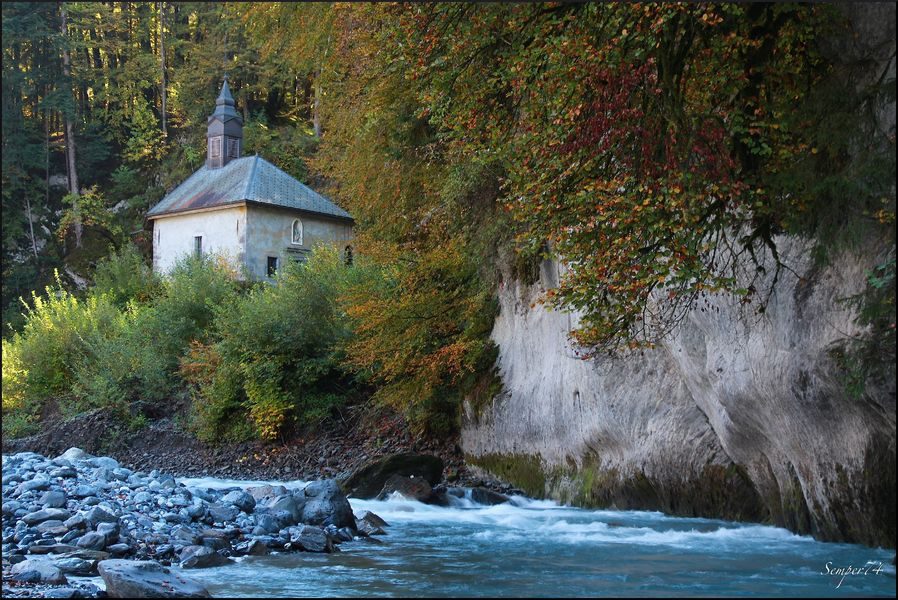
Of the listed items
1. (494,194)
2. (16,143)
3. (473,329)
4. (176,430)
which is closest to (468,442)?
(473,329)

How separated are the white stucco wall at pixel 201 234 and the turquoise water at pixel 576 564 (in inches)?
1112

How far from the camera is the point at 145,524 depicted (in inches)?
451

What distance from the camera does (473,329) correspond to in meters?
19.7

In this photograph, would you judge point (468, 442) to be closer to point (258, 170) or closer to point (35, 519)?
point (35, 519)

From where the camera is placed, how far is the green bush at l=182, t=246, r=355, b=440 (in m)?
24.1

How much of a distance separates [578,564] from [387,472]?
780 centimetres

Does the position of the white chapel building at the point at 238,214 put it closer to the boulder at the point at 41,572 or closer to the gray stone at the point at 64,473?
the gray stone at the point at 64,473

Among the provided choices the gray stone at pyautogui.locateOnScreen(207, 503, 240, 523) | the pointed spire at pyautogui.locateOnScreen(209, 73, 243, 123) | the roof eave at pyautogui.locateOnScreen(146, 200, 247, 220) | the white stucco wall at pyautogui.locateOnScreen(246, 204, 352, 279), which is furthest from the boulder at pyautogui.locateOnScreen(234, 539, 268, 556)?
the pointed spire at pyautogui.locateOnScreen(209, 73, 243, 123)

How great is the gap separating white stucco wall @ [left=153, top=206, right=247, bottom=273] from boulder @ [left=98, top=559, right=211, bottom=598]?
100 feet

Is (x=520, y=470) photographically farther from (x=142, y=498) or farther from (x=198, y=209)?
(x=198, y=209)

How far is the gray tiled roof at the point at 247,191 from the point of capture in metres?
40.8

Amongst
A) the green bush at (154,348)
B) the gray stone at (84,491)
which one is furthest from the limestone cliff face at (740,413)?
the green bush at (154,348)

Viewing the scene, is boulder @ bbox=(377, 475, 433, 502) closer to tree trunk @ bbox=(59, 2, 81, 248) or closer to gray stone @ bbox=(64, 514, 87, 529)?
gray stone @ bbox=(64, 514, 87, 529)

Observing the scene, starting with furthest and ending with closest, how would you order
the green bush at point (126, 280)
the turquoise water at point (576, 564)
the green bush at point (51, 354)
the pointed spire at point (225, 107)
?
the pointed spire at point (225, 107) < the green bush at point (126, 280) < the green bush at point (51, 354) < the turquoise water at point (576, 564)
